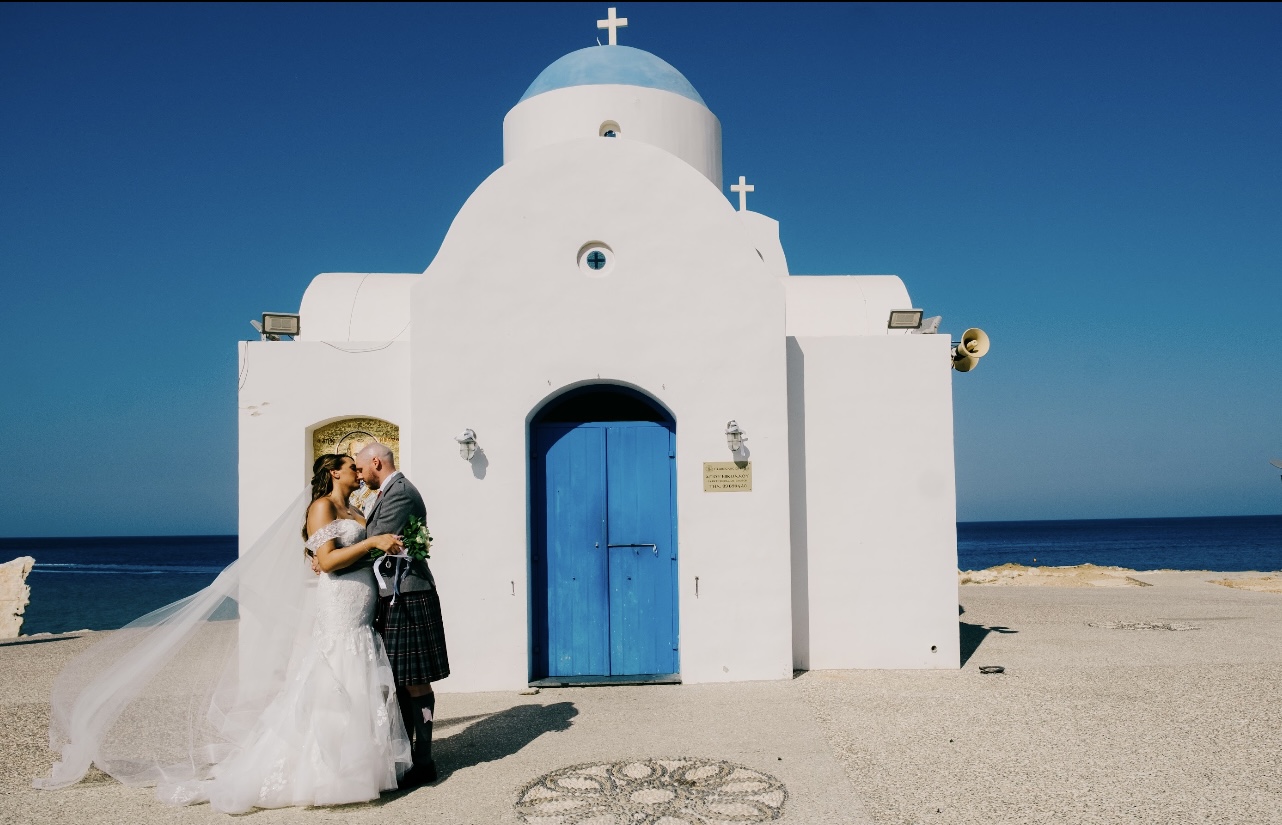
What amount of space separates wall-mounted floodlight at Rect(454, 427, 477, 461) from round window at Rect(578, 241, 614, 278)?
1.96m

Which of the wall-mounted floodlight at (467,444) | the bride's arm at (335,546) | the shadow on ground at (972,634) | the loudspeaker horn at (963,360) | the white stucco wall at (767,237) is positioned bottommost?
the shadow on ground at (972,634)

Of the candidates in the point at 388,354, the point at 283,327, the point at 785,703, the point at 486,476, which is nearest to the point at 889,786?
the point at 785,703

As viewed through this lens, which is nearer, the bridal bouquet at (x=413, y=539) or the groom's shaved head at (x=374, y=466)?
the bridal bouquet at (x=413, y=539)

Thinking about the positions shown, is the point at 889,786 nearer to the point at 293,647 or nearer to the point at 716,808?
the point at 716,808

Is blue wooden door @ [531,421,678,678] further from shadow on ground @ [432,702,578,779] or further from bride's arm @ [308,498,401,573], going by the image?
bride's arm @ [308,498,401,573]

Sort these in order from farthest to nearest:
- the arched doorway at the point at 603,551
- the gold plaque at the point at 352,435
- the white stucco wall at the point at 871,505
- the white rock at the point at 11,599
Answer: the white rock at the point at 11,599
the gold plaque at the point at 352,435
the white stucco wall at the point at 871,505
the arched doorway at the point at 603,551

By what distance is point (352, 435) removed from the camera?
9.71 metres

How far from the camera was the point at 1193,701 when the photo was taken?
7.92m

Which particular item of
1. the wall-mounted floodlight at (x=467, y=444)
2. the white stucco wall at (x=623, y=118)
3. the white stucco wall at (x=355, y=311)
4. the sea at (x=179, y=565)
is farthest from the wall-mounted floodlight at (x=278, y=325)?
the sea at (x=179, y=565)

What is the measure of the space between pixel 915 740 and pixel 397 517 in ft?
13.5

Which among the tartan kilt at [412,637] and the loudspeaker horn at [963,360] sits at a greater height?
the loudspeaker horn at [963,360]

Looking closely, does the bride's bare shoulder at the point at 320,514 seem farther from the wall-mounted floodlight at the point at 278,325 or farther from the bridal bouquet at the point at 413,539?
the wall-mounted floodlight at the point at 278,325

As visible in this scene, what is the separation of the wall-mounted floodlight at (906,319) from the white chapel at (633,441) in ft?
2.19

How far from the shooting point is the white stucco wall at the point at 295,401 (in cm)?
953
